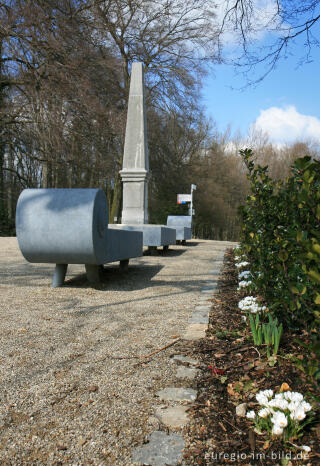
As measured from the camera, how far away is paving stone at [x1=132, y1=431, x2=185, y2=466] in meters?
1.29

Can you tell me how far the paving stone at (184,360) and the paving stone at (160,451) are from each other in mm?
697

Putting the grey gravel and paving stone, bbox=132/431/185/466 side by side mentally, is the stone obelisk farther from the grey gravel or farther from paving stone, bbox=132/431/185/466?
paving stone, bbox=132/431/185/466

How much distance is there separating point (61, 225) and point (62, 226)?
14 mm

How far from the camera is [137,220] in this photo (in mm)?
9484

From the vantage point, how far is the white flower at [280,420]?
1.30m

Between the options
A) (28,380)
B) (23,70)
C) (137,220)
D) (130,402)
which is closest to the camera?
(130,402)

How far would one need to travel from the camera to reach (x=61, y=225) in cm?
378

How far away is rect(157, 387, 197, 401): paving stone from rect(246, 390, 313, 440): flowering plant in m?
0.37

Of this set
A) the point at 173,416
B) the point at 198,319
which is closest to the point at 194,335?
the point at 198,319

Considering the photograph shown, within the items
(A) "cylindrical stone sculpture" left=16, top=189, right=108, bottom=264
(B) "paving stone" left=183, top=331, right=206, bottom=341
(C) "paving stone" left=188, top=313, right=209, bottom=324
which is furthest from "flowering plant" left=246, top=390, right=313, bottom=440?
(A) "cylindrical stone sculpture" left=16, top=189, right=108, bottom=264

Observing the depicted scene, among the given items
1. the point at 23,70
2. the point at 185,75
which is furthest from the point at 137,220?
the point at 185,75

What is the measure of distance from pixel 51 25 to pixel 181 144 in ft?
38.1

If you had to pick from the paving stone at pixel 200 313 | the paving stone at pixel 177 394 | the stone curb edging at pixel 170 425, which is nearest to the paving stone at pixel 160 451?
the stone curb edging at pixel 170 425

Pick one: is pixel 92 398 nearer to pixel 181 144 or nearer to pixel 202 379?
pixel 202 379
